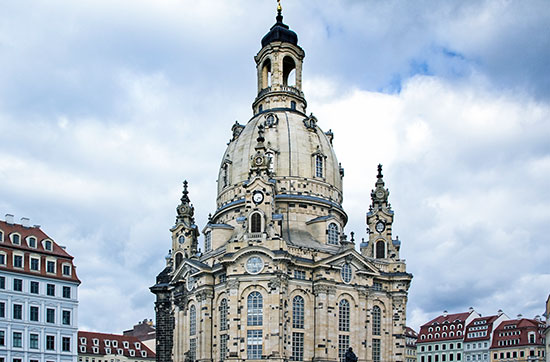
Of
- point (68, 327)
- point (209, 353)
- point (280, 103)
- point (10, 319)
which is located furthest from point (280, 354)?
point (280, 103)

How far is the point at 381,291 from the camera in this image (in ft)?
275

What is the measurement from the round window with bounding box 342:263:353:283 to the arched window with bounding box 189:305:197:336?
18.6 meters

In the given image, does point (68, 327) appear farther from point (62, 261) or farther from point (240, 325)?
point (240, 325)

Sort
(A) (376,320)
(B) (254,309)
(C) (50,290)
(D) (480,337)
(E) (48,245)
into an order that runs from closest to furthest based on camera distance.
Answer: (C) (50,290) → (E) (48,245) → (B) (254,309) → (A) (376,320) → (D) (480,337)

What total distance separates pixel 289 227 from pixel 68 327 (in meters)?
27.3

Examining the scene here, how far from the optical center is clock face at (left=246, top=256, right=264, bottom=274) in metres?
74.4

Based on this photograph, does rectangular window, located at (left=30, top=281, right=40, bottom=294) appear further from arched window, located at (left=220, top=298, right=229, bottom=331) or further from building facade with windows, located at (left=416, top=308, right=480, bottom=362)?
building facade with windows, located at (left=416, top=308, right=480, bottom=362)

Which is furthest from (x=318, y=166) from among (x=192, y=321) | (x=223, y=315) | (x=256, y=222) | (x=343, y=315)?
(x=192, y=321)

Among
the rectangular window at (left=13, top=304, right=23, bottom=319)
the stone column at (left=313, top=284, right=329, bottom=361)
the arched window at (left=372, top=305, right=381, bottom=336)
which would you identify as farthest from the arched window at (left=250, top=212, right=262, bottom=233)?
the rectangular window at (left=13, top=304, right=23, bottom=319)

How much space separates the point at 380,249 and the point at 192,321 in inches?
1000

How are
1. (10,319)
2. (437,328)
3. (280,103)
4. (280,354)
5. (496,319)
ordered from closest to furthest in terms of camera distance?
1. (10,319)
2. (280,354)
3. (280,103)
4. (496,319)
5. (437,328)

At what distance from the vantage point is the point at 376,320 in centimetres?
8256

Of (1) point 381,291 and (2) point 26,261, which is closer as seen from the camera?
(2) point 26,261

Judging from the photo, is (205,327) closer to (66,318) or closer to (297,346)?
(297,346)
